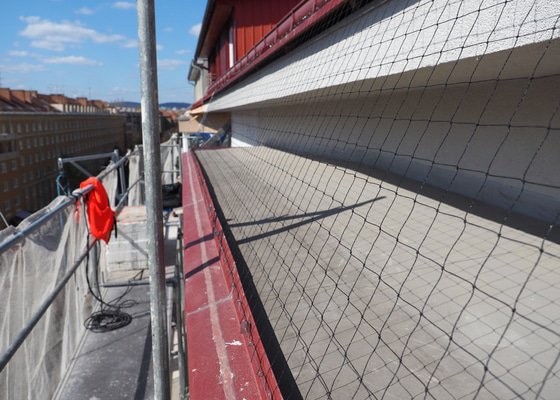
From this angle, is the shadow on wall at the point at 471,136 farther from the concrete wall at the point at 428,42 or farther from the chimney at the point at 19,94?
the chimney at the point at 19,94

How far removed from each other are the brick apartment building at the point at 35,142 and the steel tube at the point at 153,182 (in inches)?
1052

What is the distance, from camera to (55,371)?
3.95 m

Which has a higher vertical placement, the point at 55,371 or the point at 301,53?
the point at 301,53

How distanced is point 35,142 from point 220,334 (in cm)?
3330

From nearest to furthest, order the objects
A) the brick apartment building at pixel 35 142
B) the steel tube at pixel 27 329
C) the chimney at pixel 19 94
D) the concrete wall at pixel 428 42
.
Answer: the concrete wall at pixel 428 42 < the steel tube at pixel 27 329 < the brick apartment building at pixel 35 142 < the chimney at pixel 19 94

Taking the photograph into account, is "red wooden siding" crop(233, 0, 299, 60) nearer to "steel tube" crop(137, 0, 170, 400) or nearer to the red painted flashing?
the red painted flashing

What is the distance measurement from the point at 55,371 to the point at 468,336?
403cm

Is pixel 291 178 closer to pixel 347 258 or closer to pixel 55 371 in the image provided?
pixel 347 258

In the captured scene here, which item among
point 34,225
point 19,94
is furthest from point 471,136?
point 19,94

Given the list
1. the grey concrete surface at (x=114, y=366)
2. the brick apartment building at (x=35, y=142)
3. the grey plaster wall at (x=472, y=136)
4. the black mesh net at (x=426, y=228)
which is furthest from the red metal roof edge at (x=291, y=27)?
the brick apartment building at (x=35, y=142)

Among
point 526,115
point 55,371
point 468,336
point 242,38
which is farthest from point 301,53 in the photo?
point 242,38

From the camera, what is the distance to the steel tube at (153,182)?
1.66 meters

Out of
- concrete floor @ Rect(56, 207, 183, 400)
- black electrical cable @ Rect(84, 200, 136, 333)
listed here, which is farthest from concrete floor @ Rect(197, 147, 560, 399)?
black electrical cable @ Rect(84, 200, 136, 333)

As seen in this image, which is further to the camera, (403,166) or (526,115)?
(403,166)
